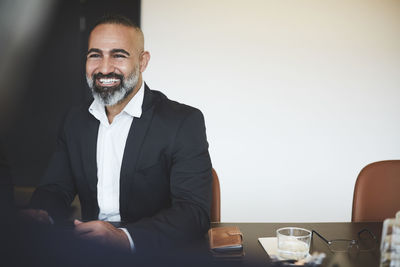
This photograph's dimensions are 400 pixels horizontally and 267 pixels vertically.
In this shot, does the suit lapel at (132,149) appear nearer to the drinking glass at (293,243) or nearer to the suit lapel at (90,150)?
the suit lapel at (90,150)

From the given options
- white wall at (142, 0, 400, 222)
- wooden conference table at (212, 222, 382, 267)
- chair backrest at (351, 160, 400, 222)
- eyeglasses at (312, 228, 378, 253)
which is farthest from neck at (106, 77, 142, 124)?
white wall at (142, 0, 400, 222)

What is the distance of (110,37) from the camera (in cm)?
A: 162

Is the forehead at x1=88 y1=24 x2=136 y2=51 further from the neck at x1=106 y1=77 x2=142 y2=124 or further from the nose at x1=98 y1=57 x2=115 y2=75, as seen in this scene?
the neck at x1=106 y1=77 x2=142 y2=124

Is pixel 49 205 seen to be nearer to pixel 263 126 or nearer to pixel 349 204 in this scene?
pixel 263 126

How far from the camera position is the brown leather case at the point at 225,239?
119cm

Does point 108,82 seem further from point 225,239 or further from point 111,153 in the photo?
point 225,239

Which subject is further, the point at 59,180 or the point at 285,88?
the point at 285,88

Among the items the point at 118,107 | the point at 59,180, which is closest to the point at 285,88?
the point at 118,107

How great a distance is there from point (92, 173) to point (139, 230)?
18.3 inches

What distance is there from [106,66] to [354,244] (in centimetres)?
115

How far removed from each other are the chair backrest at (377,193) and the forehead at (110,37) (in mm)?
1259

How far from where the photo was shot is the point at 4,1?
0.93 feet

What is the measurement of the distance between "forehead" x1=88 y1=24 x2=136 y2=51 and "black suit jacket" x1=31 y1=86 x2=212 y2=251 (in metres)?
0.23

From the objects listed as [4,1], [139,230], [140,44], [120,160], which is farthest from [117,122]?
[4,1]
